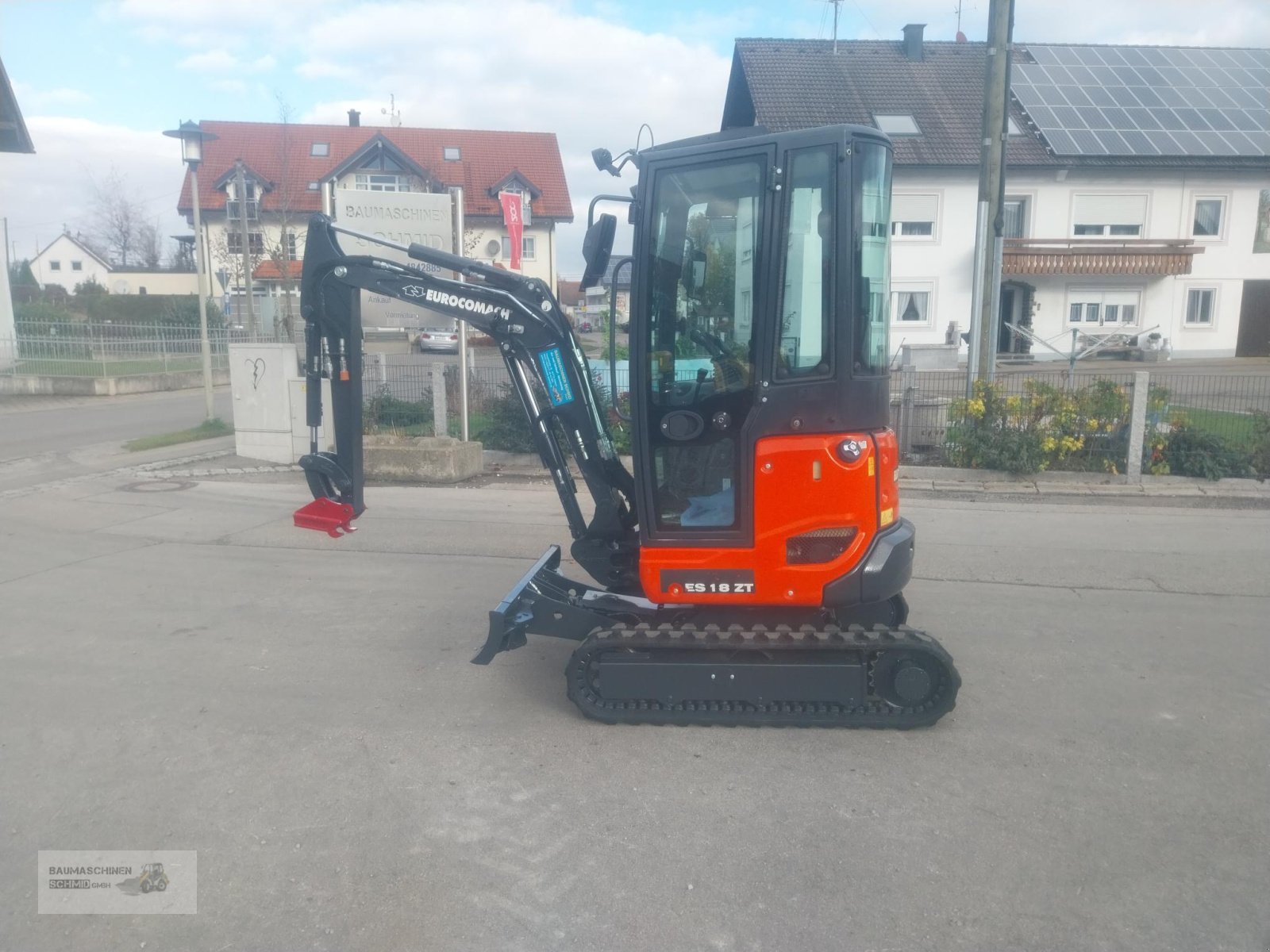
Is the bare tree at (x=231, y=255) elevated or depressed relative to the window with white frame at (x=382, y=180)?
depressed

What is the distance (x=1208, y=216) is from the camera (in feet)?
102

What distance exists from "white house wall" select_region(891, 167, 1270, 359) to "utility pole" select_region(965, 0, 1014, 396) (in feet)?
58.4

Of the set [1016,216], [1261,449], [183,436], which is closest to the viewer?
[1261,449]

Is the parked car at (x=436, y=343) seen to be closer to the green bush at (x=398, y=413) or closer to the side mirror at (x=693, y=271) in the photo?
the green bush at (x=398, y=413)

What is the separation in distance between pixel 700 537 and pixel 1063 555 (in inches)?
186

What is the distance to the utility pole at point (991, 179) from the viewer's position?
1170 cm

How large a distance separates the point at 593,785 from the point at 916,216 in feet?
94.7

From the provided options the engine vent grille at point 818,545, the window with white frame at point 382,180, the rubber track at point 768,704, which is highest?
the window with white frame at point 382,180

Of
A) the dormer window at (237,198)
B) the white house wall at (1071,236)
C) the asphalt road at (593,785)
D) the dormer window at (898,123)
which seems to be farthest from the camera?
the dormer window at (237,198)

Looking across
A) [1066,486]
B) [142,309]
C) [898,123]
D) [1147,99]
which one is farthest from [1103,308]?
[142,309]

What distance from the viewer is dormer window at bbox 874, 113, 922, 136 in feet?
97.6

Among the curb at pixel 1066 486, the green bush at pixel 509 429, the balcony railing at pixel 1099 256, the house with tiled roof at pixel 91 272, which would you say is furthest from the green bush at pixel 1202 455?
the house with tiled roof at pixel 91 272

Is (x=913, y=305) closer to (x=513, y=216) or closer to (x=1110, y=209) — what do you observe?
(x=1110, y=209)

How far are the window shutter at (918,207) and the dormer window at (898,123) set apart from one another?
1863 mm
